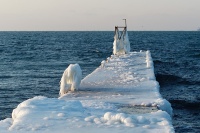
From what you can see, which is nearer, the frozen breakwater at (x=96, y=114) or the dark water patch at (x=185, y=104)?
the frozen breakwater at (x=96, y=114)

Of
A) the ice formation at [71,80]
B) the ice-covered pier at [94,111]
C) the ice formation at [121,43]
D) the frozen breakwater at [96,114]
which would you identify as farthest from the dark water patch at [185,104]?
the ice formation at [121,43]

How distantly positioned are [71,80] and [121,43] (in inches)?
895

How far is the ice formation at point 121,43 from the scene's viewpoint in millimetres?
35847

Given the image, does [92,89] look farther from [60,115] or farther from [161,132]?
[161,132]

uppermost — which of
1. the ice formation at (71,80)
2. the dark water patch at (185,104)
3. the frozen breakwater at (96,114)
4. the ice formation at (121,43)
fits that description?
the ice formation at (121,43)

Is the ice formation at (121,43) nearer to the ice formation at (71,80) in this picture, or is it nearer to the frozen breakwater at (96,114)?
the ice formation at (71,80)

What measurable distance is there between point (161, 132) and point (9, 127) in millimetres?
3503

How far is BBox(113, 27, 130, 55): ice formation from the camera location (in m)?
35.8

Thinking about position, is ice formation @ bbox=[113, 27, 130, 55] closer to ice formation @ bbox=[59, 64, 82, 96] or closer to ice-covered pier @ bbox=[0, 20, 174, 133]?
ice-covered pier @ bbox=[0, 20, 174, 133]

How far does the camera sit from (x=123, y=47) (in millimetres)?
36594

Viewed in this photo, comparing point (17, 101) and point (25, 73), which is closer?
point (17, 101)

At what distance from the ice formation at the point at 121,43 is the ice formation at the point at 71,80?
2151 centimetres

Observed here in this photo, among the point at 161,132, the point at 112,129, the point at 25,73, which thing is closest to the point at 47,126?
the point at 112,129

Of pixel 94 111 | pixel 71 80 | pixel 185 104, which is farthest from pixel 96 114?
pixel 185 104
